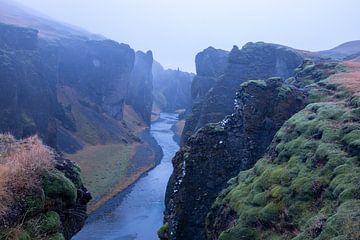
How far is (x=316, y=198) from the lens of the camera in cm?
2628

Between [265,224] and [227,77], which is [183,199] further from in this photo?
[227,77]

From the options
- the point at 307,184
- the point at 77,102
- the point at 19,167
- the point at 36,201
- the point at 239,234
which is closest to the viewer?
the point at 19,167

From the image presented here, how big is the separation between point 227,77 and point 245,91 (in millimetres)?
58263

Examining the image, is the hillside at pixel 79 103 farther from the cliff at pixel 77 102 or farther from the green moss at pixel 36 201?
the green moss at pixel 36 201

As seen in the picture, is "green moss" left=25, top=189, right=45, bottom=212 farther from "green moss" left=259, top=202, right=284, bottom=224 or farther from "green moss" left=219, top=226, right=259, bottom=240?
"green moss" left=259, top=202, right=284, bottom=224

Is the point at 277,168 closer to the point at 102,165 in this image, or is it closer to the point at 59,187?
the point at 59,187

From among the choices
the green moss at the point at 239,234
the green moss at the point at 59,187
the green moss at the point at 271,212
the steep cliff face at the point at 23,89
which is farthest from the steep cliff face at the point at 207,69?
the green moss at the point at 59,187

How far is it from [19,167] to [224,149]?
2811cm

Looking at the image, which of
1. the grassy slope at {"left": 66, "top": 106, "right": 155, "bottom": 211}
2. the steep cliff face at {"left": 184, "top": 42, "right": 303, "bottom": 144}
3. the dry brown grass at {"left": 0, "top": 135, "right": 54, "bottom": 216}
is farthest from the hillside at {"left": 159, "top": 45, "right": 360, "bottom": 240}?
the steep cliff face at {"left": 184, "top": 42, "right": 303, "bottom": 144}

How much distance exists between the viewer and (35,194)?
1980cm

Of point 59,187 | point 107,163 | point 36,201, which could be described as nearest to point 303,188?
point 59,187

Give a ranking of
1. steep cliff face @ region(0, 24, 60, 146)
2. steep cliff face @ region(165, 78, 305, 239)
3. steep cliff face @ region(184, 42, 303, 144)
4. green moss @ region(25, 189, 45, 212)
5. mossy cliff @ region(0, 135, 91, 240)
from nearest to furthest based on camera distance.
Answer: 1. mossy cliff @ region(0, 135, 91, 240)
2. green moss @ region(25, 189, 45, 212)
3. steep cliff face @ region(165, 78, 305, 239)
4. steep cliff face @ region(0, 24, 60, 146)
5. steep cliff face @ region(184, 42, 303, 144)

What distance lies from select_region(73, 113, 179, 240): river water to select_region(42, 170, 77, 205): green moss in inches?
1343

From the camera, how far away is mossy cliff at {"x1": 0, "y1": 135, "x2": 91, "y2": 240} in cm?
1800
